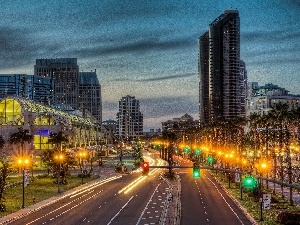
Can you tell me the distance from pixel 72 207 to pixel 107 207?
482cm

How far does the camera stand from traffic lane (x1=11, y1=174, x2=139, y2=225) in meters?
61.1

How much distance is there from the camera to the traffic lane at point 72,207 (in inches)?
2405

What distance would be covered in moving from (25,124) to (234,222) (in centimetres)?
11968

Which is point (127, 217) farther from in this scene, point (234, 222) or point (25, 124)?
point (25, 124)

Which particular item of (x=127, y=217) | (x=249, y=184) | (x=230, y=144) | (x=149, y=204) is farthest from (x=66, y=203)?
(x=230, y=144)

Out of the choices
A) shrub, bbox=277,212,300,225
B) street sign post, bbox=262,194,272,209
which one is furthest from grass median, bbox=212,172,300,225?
street sign post, bbox=262,194,272,209

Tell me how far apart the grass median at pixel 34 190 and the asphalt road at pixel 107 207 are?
3.96 metres

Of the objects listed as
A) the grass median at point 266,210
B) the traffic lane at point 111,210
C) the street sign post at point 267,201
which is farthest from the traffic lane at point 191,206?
the street sign post at point 267,201

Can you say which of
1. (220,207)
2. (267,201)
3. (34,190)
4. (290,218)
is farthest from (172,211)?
(34,190)

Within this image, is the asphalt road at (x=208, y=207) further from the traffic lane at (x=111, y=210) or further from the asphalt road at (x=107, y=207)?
the traffic lane at (x=111, y=210)

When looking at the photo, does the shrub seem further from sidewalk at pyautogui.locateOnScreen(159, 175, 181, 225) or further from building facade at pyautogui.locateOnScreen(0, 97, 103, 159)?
building facade at pyautogui.locateOnScreen(0, 97, 103, 159)

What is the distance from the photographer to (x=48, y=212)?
221ft

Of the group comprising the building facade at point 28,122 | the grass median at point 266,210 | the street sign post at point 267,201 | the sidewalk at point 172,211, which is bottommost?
the grass median at point 266,210

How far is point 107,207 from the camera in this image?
71.9 m
